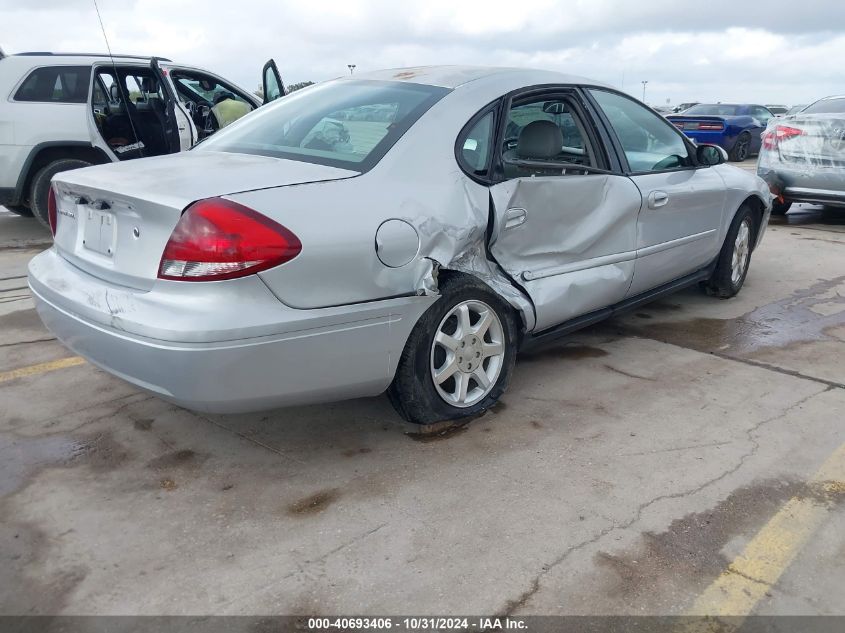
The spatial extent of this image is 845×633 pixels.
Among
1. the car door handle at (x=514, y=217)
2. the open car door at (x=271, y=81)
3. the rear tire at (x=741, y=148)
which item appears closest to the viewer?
the car door handle at (x=514, y=217)

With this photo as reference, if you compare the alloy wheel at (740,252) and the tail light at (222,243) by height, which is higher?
the tail light at (222,243)

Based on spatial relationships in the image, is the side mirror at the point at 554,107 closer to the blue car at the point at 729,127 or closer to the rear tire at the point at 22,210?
the rear tire at the point at 22,210

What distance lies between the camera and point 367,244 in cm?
274

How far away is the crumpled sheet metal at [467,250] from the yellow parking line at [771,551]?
4.43ft

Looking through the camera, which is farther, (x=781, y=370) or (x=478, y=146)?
(x=781, y=370)

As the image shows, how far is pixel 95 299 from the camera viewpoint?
110 inches

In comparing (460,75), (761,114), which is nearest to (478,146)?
(460,75)

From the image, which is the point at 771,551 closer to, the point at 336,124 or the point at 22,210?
the point at 336,124

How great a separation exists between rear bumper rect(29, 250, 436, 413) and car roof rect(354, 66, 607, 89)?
1209 millimetres

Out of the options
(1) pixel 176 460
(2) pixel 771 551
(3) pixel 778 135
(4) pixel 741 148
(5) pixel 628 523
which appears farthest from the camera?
(4) pixel 741 148

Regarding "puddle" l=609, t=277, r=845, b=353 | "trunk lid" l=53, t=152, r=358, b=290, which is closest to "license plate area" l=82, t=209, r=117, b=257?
"trunk lid" l=53, t=152, r=358, b=290

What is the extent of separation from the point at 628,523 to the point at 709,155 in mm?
3081

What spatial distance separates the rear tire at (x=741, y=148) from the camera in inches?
708

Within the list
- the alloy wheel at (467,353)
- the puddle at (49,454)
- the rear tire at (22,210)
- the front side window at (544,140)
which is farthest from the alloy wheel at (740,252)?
the rear tire at (22,210)
